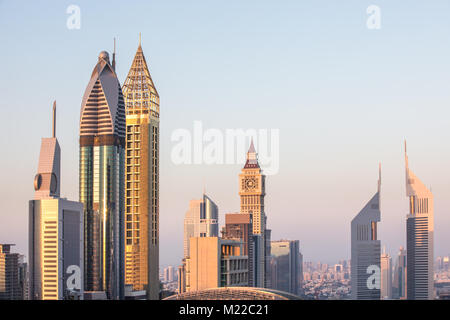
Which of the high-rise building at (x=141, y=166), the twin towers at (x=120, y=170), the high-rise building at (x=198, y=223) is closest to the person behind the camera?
the high-rise building at (x=198, y=223)

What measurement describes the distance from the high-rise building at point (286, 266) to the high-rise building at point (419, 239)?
37.9 ft

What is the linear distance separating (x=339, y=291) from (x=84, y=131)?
93.1ft

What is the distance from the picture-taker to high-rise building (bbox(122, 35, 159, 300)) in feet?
187

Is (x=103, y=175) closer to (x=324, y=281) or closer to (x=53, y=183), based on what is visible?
(x=53, y=183)

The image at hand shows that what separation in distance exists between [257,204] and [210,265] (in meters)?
40.2

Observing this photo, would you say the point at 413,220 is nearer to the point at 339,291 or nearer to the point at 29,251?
the point at 339,291

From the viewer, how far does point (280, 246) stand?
89.3 m

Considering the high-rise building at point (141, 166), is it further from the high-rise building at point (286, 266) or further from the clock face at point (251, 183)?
the high-rise building at point (286, 266)

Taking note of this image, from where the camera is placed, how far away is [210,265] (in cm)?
4109

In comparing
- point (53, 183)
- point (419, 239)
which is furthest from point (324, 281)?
point (53, 183)

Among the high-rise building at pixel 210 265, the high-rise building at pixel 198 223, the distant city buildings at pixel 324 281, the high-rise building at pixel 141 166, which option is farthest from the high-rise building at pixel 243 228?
the high-rise building at pixel 210 265

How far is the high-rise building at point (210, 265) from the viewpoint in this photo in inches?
1610
